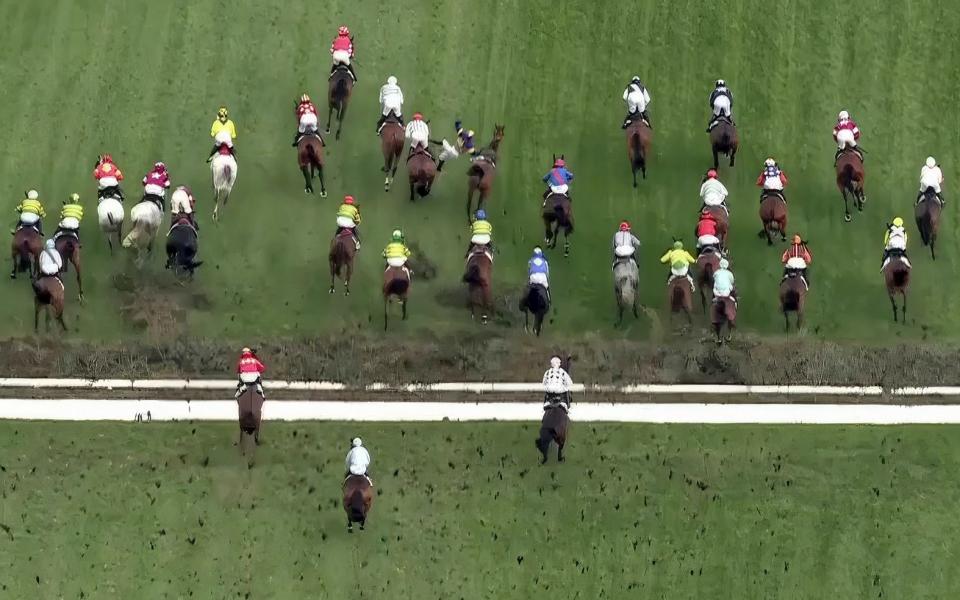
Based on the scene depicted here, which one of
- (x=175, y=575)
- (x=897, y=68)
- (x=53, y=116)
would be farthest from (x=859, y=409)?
(x=53, y=116)

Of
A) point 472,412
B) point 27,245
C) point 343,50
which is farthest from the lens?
point 343,50

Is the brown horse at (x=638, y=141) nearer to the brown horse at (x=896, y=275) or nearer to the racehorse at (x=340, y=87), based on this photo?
the brown horse at (x=896, y=275)

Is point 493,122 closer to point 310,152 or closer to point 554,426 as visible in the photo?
point 310,152

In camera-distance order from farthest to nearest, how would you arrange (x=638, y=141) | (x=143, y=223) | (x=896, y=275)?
(x=638, y=141), (x=143, y=223), (x=896, y=275)

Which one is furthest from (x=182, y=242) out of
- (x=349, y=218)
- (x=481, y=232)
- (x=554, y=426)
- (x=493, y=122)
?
(x=554, y=426)

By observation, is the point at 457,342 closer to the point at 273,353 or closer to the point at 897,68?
the point at 273,353

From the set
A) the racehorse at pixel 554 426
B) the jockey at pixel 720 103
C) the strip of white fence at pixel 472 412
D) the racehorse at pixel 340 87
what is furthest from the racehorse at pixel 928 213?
the racehorse at pixel 340 87
